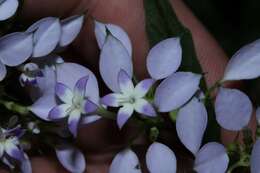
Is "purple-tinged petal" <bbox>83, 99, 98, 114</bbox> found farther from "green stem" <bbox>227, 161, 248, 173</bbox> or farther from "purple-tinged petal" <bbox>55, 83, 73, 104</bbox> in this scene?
"green stem" <bbox>227, 161, 248, 173</bbox>

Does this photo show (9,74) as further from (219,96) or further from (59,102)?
(219,96)

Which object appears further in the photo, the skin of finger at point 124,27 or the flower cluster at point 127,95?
the skin of finger at point 124,27

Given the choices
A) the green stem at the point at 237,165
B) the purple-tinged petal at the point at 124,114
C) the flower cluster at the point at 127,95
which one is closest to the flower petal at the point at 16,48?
the flower cluster at the point at 127,95

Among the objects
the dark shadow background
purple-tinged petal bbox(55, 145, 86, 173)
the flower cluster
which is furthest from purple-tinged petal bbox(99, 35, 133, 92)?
the dark shadow background

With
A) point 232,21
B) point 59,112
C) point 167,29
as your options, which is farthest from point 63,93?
point 232,21

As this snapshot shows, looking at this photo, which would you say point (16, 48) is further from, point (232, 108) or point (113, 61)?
point (232, 108)

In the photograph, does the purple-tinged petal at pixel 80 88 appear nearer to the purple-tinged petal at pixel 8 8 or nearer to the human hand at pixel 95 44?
the purple-tinged petal at pixel 8 8
